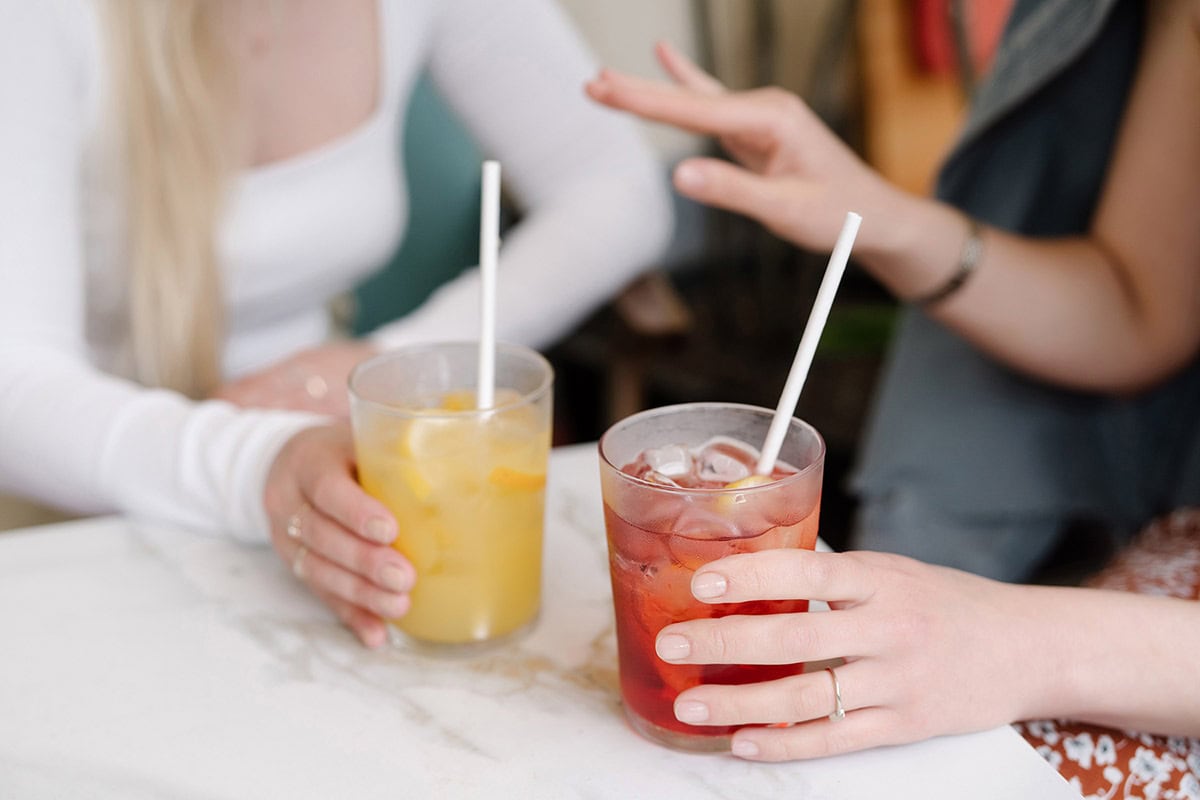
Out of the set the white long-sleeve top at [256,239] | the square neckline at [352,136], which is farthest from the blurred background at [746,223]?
the square neckline at [352,136]

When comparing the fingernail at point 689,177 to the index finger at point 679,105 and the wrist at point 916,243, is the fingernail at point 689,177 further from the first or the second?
the wrist at point 916,243

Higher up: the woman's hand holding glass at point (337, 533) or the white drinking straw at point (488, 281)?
the white drinking straw at point (488, 281)

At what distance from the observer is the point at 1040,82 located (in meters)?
1.04

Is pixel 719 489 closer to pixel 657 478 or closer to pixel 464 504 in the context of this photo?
pixel 657 478

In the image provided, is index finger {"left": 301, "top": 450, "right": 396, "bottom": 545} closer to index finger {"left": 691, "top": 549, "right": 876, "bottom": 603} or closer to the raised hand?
index finger {"left": 691, "top": 549, "right": 876, "bottom": 603}

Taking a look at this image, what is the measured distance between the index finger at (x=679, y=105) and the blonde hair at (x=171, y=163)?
0.46m

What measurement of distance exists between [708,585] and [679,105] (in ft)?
1.62

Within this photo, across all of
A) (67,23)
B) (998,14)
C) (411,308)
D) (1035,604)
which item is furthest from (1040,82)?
(998,14)

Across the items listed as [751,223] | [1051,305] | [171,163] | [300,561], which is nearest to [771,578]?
[300,561]

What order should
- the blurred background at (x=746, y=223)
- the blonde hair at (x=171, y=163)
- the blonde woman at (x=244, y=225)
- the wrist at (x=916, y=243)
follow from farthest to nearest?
the blurred background at (x=746, y=223)
the blonde hair at (x=171, y=163)
the wrist at (x=916, y=243)
the blonde woman at (x=244, y=225)

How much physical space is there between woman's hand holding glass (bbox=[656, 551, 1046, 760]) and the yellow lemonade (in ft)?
0.54

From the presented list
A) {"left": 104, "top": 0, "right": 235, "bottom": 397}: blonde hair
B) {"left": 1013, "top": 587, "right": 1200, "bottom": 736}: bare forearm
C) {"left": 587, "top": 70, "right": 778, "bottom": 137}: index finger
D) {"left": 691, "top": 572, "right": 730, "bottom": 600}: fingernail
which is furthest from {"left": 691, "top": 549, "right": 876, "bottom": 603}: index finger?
{"left": 104, "top": 0, "right": 235, "bottom": 397}: blonde hair

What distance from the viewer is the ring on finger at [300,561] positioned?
0.74m

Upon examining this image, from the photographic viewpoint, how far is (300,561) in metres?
0.74
